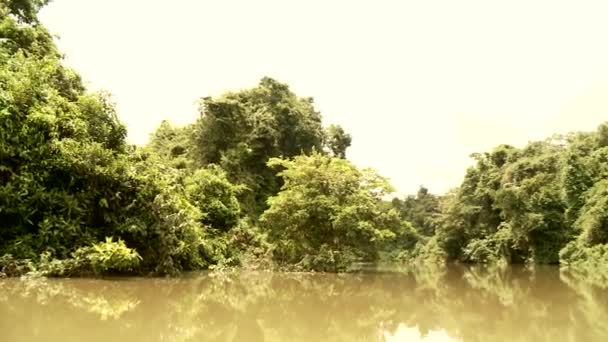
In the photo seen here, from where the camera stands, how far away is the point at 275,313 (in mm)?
6531

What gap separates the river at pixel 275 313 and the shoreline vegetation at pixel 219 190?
133cm

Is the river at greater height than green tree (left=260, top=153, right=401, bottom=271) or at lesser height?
lesser

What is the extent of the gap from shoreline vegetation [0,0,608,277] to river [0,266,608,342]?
1332 millimetres

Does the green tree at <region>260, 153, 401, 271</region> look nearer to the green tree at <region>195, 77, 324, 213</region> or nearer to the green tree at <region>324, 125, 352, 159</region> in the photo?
the green tree at <region>195, 77, 324, 213</region>

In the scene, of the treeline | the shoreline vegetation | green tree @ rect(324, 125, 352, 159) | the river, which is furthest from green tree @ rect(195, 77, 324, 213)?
the river

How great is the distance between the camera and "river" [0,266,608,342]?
4903 mm

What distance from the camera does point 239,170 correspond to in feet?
70.5

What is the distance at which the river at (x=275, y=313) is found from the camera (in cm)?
490

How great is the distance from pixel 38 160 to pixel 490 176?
81.4 feet

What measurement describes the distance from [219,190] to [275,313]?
1042 centimetres

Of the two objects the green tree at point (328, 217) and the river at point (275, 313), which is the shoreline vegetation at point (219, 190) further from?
the river at point (275, 313)

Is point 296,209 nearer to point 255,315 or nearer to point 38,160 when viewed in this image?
point 38,160

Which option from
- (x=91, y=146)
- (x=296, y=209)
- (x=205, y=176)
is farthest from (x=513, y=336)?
(x=205, y=176)

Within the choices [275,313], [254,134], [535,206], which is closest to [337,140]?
[254,134]
